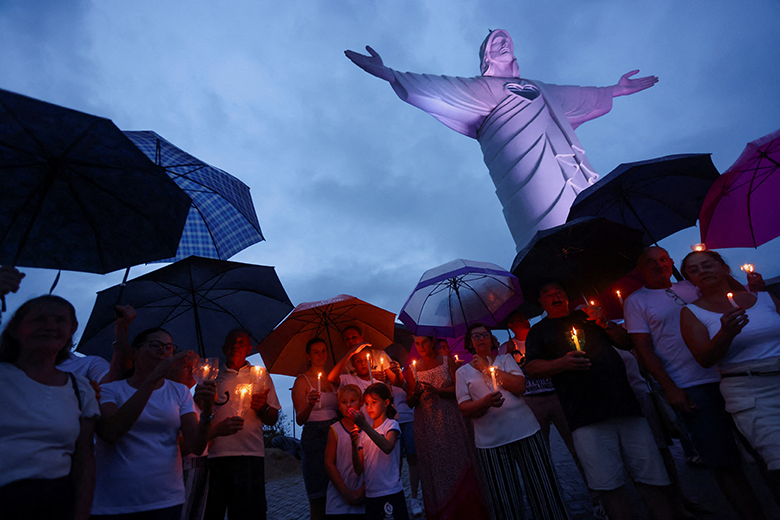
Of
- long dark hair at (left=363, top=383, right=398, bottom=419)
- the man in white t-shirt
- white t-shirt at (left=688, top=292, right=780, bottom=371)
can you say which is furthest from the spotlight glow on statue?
long dark hair at (left=363, top=383, right=398, bottom=419)

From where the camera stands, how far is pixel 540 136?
12016mm

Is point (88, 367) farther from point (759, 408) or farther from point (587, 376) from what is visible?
point (759, 408)

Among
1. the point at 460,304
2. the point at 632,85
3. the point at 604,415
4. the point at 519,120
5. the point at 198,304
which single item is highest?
the point at 632,85

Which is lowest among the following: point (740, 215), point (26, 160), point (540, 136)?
point (740, 215)

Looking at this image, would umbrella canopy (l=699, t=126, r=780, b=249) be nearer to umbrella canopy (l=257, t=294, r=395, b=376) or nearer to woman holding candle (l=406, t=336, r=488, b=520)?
woman holding candle (l=406, t=336, r=488, b=520)

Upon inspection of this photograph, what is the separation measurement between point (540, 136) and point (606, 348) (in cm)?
1080

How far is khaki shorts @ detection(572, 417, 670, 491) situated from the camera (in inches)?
96.5

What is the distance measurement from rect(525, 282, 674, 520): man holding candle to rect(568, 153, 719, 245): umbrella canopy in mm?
1889

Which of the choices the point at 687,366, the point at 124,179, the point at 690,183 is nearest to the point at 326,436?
the point at 124,179

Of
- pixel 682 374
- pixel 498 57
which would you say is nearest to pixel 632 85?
pixel 498 57

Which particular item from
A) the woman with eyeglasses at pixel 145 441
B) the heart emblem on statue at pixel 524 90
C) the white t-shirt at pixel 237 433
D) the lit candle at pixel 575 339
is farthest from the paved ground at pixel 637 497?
the heart emblem on statue at pixel 524 90

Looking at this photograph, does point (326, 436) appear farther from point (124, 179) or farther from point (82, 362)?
point (124, 179)

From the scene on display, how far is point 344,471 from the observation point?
10.4 ft

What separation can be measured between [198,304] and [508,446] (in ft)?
11.3
